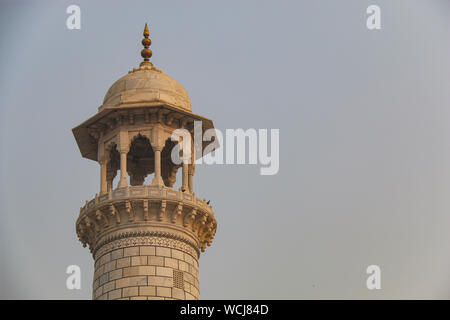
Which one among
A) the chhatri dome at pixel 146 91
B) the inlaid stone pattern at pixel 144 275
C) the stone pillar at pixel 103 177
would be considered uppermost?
the chhatri dome at pixel 146 91

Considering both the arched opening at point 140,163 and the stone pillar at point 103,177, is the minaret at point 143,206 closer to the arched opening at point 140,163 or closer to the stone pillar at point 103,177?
the stone pillar at point 103,177

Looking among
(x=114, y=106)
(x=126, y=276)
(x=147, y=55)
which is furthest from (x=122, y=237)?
(x=147, y=55)

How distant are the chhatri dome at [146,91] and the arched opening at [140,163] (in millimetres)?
2718

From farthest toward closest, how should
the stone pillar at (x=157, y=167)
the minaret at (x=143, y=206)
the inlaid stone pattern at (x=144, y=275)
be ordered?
the stone pillar at (x=157, y=167), the minaret at (x=143, y=206), the inlaid stone pattern at (x=144, y=275)

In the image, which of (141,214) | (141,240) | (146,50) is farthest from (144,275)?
(146,50)

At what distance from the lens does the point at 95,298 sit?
45.2 m

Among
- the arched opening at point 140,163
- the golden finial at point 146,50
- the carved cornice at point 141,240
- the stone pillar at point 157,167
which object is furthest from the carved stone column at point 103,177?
the golden finial at point 146,50

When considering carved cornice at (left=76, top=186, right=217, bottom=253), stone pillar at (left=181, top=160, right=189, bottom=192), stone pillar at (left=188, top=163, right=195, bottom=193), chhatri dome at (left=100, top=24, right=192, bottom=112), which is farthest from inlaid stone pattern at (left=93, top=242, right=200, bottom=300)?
chhatri dome at (left=100, top=24, right=192, bottom=112)

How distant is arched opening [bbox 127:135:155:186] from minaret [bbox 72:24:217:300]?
0.45 m

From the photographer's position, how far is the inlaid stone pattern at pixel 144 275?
1746 inches
